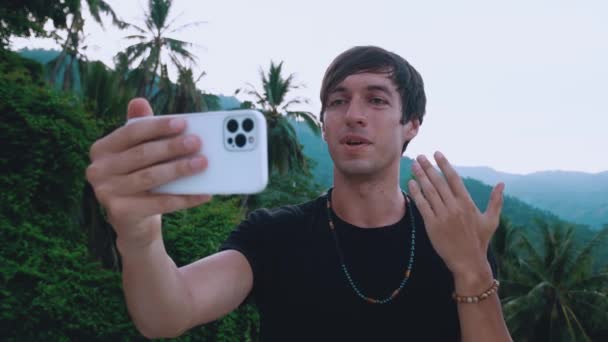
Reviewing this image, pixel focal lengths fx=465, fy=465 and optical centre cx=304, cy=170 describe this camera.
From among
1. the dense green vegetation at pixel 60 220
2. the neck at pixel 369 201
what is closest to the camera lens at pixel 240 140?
the neck at pixel 369 201

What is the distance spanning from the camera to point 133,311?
166cm

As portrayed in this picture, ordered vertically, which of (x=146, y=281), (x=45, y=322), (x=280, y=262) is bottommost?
(x=45, y=322)

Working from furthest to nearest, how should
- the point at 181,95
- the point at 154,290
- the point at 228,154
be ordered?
the point at 181,95
the point at 154,290
the point at 228,154

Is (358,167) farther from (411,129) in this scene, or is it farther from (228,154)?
(228,154)

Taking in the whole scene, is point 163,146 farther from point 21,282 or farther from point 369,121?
Answer: point 21,282

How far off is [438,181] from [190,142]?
94 cm

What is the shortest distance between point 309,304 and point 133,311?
0.79 meters

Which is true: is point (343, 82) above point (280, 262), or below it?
above

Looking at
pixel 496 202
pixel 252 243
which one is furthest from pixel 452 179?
pixel 252 243

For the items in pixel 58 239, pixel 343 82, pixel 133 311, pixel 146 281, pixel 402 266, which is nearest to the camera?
pixel 146 281

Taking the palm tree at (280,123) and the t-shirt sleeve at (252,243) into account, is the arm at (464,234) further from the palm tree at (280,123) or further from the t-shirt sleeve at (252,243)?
the palm tree at (280,123)

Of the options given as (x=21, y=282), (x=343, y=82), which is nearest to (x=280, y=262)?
(x=343, y=82)

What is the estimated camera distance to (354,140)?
2246mm

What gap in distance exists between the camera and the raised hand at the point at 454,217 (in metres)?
1.70
